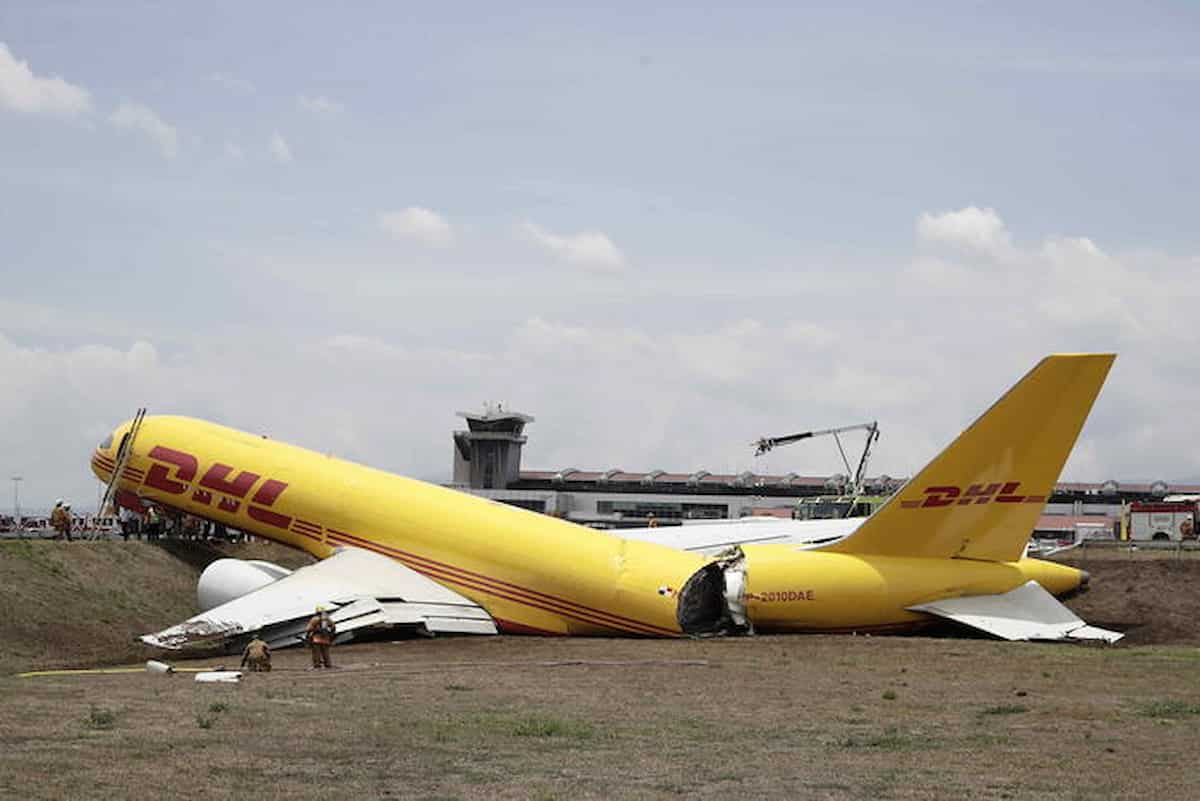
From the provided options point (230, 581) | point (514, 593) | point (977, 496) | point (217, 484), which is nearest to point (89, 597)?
point (217, 484)

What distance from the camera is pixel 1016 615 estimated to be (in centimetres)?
3138

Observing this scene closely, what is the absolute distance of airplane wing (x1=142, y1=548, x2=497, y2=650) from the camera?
3194cm

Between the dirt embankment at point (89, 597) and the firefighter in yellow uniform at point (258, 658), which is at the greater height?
the dirt embankment at point (89, 597)

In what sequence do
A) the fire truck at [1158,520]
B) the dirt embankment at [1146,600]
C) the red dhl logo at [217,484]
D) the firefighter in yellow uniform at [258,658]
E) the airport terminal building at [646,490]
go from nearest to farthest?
the firefighter in yellow uniform at [258,658]
the dirt embankment at [1146,600]
the red dhl logo at [217,484]
the fire truck at [1158,520]
the airport terminal building at [646,490]

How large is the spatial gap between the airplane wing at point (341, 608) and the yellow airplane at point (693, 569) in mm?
50

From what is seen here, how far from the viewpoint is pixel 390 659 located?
29.9m

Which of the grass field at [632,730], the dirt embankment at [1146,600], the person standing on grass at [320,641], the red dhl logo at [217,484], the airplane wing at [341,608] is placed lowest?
the grass field at [632,730]

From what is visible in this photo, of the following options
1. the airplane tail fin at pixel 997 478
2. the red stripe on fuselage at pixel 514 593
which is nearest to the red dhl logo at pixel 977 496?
the airplane tail fin at pixel 997 478

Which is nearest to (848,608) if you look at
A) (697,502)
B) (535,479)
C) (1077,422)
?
(1077,422)

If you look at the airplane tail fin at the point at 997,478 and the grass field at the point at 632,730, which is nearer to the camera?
the grass field at the point at 632,730

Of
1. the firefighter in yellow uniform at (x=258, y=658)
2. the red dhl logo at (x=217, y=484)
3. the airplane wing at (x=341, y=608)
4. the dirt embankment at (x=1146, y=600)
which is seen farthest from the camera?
the red dhl logo at (x=217, y=484)

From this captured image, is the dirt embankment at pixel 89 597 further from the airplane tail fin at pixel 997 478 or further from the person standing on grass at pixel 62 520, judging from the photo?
the airplane tail fin at pixel 997 478

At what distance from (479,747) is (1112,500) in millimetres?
112706

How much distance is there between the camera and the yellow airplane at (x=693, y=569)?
31.1 meters
